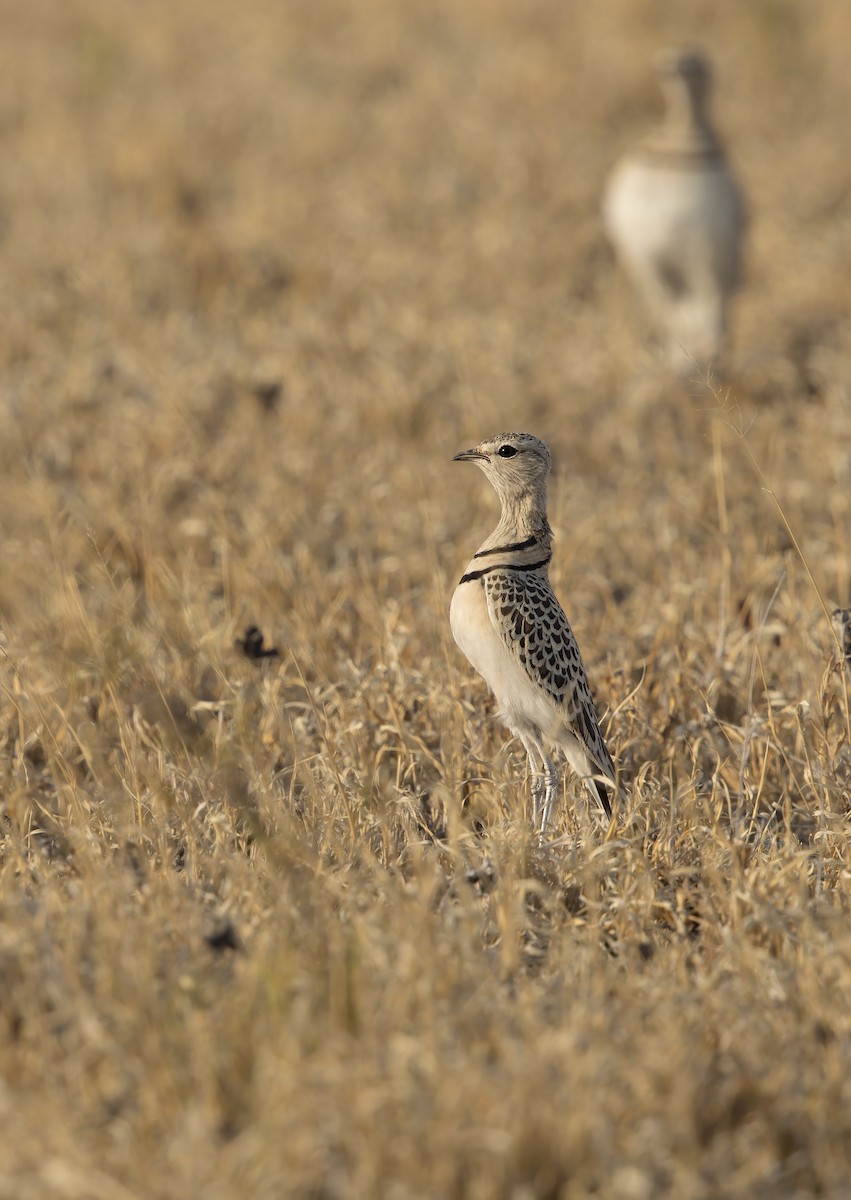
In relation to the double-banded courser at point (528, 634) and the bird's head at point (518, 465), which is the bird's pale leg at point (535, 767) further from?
the bird's head at point (518, 465)

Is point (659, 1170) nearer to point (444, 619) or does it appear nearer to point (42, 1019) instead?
point (42, 1019)

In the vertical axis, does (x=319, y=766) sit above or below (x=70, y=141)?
below

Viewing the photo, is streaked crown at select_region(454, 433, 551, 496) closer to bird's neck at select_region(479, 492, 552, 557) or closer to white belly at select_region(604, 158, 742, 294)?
bird's neck at select_region(479, 492, 552, 557)

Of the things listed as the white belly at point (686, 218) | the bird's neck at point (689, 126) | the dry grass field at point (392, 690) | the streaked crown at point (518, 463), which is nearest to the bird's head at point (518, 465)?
the streaked crown at point (518, 463)

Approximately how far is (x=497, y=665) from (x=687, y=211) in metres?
4.08

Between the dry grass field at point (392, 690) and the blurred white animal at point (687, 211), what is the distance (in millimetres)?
304

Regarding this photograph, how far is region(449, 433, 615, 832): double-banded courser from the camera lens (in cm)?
323

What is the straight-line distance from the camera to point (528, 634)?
10.6ft

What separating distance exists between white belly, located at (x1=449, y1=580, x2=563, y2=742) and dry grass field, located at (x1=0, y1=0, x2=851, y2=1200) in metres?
0.17

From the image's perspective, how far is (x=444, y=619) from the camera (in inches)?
161

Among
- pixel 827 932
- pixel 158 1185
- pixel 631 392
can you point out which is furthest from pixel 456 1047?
pixel 631 392

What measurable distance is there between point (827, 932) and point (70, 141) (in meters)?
8.62

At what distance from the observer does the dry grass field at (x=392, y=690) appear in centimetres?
225

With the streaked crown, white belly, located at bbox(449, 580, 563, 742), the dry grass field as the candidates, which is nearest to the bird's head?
the streaked crown
